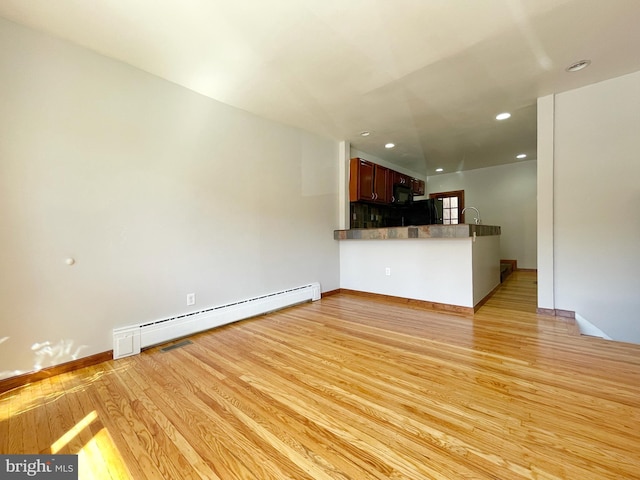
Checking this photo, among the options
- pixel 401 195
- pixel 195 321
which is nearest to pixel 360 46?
pixel 195 321

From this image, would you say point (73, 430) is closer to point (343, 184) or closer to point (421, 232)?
point (421, 232)

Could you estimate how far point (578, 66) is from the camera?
2.48 meters

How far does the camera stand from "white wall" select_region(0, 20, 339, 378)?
5.95 feet

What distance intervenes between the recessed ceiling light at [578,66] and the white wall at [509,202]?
384 cm

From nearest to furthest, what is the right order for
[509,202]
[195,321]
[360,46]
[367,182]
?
[360,46] → [195,321] → [367,182] → [509,202]

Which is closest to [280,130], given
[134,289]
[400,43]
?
[400,43]

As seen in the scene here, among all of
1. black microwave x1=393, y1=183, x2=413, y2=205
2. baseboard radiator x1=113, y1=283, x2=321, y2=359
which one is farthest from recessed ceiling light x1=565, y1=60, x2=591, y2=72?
baseboard radiator x1=113, y1=283, x2=321, y2=359

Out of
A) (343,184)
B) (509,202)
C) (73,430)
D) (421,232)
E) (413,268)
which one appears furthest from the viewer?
(509,202)

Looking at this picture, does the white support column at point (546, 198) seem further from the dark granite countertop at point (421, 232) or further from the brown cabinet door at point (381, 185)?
the brown cabinet door at point (381, 185)

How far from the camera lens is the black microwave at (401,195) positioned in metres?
5.14

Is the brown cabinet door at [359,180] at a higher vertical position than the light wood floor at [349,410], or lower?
higher

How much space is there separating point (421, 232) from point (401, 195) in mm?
1979

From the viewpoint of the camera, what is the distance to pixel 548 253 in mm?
3061

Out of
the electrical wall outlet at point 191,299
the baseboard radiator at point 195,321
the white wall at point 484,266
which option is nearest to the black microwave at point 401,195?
the white wall at point 484,266
